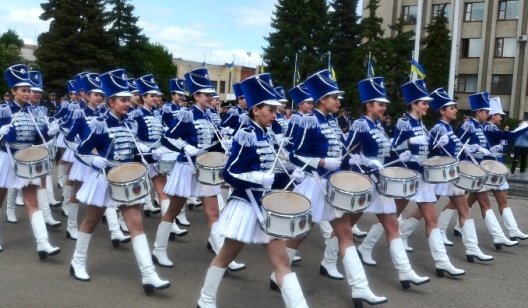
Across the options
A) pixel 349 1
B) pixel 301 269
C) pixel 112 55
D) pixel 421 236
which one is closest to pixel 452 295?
pixel 301 269

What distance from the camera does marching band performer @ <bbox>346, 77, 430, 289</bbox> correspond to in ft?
23.0

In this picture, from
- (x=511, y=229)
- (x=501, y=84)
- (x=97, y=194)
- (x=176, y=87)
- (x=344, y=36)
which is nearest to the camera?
(x=97, y=194)

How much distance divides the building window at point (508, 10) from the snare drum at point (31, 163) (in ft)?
152

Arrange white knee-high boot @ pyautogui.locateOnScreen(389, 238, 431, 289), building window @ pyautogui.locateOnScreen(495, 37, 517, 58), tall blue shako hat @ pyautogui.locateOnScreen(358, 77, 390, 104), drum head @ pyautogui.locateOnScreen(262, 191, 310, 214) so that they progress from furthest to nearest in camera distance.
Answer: building window @ pyautogui.locateOnScreen(495, 37, 517, 58) → tall blue shako hat @ pyautogui.locateOnScreen(358, 77, 390, 104) → white knee-high boot @ pyautogui.locateOnScreen(389, 238, 431, 289) → drum head @ pyautogui.locateOnScreen(262, 191, 310, 214)

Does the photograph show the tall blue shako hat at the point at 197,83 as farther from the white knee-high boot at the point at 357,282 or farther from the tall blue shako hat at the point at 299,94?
the white knee-high boot at the point at 357,282

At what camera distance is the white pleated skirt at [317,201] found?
652cm

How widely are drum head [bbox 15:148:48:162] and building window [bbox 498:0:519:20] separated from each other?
152 ft

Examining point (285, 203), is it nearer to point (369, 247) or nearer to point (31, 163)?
point (369, 247)

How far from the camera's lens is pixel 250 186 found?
5555mm

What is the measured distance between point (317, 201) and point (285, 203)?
1283 mm

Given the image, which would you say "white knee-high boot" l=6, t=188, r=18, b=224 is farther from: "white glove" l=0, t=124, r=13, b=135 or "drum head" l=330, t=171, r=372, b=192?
"drum head" l=330, t=171, r=372, b=192

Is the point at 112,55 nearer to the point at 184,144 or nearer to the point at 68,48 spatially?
the point at 68,48

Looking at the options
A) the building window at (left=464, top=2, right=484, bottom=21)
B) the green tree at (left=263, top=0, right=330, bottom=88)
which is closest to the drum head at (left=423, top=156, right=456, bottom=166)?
the green tree at (left=263, top=0, right=330, bottom=88)

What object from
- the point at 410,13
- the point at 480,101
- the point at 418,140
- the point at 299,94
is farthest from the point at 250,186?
the point at 410,13
